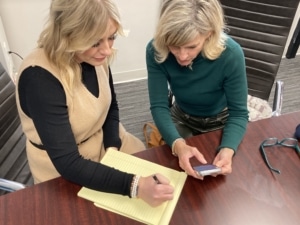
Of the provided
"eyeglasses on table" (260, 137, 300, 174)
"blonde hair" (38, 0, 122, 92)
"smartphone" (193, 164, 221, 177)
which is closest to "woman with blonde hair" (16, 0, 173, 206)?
"blonde hair" (38, 0, 122, 92)

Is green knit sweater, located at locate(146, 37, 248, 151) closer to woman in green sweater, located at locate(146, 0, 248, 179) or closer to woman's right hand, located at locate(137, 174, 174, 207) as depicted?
woman in green sweater, located at locate(146, 0, 248, 179)

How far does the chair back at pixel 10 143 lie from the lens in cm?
121

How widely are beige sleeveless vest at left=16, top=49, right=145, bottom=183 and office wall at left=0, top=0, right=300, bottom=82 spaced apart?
1028mm

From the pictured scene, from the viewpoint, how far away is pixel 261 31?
156 centimetres

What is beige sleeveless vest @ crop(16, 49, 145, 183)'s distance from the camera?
923 millimetres

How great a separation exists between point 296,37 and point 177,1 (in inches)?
45.8

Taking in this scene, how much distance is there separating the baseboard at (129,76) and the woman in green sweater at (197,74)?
121cm

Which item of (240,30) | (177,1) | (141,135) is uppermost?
(177,1)

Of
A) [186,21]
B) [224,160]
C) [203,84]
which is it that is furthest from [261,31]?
[224,160]

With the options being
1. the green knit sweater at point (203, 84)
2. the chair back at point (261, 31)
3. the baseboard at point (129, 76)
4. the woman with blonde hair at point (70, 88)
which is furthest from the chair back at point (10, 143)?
the baseboard at point (129, 76)

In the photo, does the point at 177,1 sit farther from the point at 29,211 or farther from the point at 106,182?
the point at 29,211

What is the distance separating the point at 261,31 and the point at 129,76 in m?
1.28

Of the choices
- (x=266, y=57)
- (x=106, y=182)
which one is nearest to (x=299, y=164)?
(x=106, y=182)

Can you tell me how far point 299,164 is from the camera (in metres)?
0.96
